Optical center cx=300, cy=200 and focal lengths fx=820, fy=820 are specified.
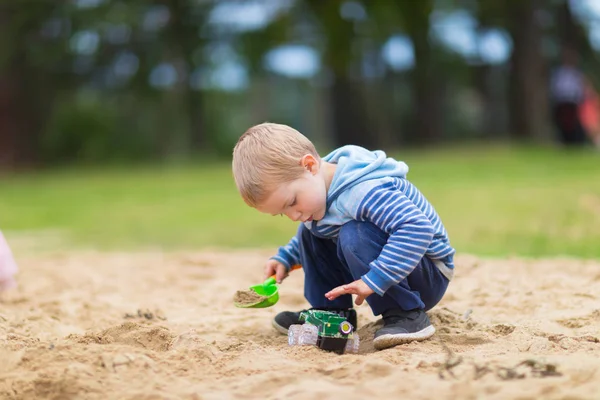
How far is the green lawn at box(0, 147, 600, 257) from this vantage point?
20.4 ft

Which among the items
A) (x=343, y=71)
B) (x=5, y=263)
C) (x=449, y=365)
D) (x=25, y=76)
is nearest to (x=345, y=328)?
(x=449, y=365)

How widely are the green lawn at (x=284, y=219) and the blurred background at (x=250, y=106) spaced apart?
51 mm

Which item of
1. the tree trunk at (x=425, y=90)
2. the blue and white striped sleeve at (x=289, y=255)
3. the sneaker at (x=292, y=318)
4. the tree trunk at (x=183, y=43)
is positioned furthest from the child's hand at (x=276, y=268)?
the tree trunk at (x=183, y=43)

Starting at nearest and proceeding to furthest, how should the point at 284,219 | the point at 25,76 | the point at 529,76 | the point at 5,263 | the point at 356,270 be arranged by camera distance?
the point at 356,270, the point at 5,263, the point at 284,219, the point at 529,76, the point at 25,76

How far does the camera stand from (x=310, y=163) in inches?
108

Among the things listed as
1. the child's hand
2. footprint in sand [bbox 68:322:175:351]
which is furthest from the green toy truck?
footprint in sand [bbox 68:322:175:351]

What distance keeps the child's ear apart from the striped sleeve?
0.65ft

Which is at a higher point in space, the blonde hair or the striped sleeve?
the blonde hair

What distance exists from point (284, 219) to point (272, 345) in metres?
4.91

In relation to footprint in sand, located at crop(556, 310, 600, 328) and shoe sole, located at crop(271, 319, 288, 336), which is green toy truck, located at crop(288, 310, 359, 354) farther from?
footprint in sand, located at crop(556, 310, 600, 328)

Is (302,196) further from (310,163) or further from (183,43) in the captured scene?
(183,43)

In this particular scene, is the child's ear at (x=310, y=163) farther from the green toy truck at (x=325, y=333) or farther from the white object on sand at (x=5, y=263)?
the white object on sand at (x=5, y=263)

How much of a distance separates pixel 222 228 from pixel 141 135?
512 inches

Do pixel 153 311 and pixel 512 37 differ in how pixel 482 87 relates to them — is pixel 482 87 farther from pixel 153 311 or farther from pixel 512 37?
pixel 153 311
